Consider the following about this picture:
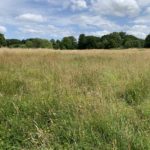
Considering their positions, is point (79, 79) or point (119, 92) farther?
point (79, 79)

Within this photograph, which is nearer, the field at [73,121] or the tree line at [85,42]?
the field at [73,121]

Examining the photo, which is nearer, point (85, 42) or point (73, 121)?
point (73, 121)

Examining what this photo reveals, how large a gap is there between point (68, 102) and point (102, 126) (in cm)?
93

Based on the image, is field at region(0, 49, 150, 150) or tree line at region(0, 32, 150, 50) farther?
tree line at region(0, 32, 150, 50)

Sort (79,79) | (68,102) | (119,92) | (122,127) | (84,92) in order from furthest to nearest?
(79,79), (119,92), (84,92), (68,102), (122,127)

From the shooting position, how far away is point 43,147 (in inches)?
142

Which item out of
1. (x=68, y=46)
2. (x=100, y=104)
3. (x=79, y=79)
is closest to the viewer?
(x=100, y=104)

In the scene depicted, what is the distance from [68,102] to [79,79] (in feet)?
8.41

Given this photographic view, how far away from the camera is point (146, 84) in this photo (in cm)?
654

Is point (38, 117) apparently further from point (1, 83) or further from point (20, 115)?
point (1, 83)

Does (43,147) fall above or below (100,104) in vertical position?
below

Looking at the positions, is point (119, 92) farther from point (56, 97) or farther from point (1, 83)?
point (1, 83)

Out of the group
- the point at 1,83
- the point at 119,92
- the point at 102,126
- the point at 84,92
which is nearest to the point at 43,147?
the point at 102,126

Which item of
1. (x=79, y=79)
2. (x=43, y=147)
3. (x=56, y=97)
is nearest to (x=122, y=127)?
(x=43, y=147)
